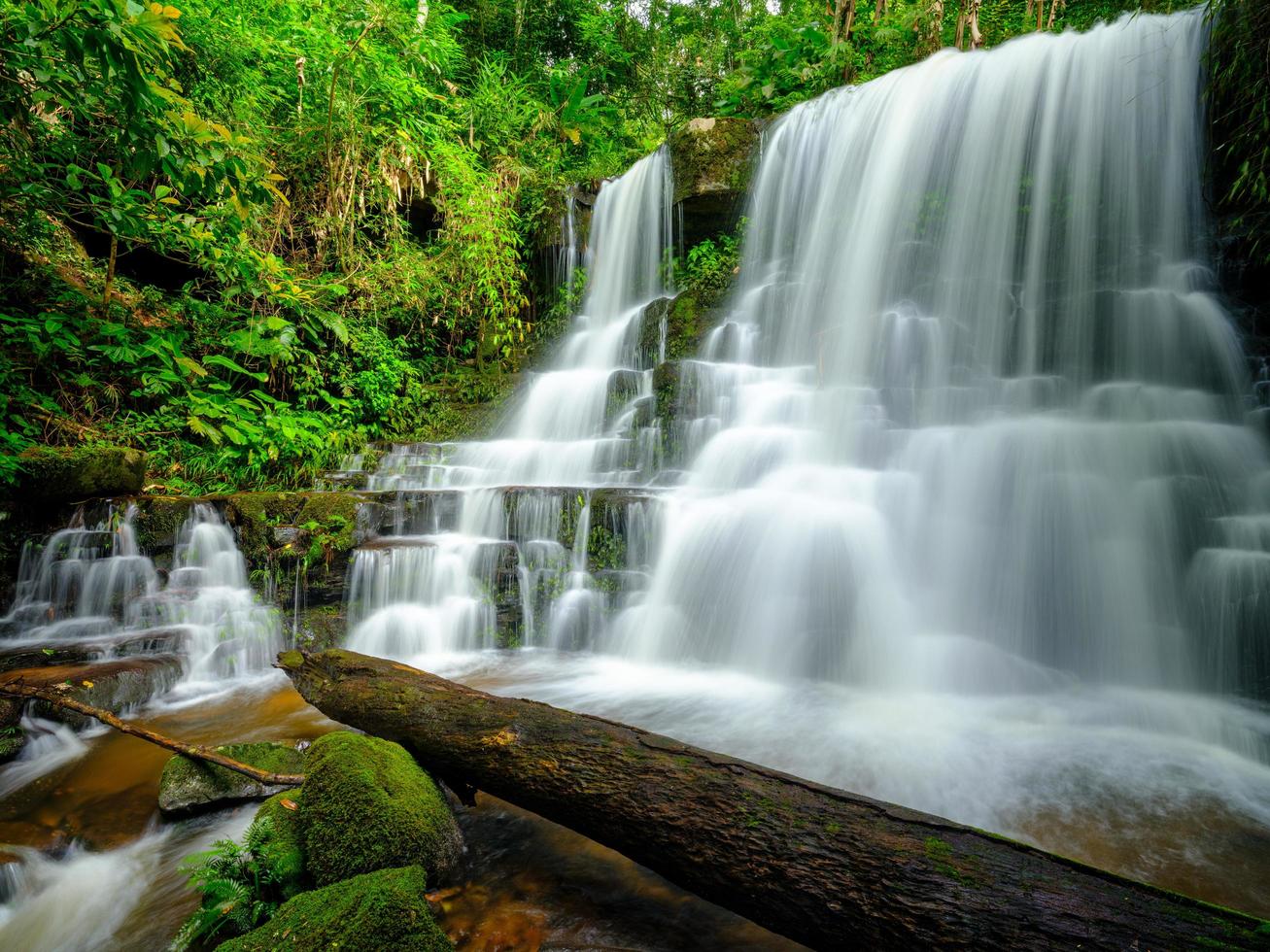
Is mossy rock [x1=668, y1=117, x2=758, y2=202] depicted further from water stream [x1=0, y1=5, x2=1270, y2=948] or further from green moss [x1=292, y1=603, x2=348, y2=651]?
green moss [x1=292, y1=603, x2=348, y2=651]

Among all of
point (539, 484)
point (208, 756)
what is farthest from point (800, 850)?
point (539, 484)

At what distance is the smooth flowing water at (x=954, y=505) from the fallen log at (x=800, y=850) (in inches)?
57.6

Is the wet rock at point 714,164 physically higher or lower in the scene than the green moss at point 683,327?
higher

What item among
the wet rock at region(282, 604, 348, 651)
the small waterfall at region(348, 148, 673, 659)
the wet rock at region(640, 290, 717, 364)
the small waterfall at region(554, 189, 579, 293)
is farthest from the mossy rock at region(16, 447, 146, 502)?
the small waterfall at region(554, 189, 579, 293)

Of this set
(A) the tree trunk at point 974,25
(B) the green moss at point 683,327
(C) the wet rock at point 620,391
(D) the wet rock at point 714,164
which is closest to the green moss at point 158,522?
(C) the wet rock at point 620,391

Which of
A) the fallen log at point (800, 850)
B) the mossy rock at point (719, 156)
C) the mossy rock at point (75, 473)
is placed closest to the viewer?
the fallen log at point (800, 850)

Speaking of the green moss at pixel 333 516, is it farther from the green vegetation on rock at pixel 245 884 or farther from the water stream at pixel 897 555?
the green vegetation on rock at pixel 245 884

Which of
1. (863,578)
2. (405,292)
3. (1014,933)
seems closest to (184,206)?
(405,292)

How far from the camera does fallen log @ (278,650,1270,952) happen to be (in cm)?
123

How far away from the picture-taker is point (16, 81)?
358 cm

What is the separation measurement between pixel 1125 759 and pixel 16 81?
7.50 meters

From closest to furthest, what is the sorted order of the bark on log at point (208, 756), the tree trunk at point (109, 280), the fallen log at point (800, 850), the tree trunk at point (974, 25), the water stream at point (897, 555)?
the fallen log at point (800, 850), the bark on log at point (208, 756), the water stream at point (897, 555), the tree trunk at point (109, 280), the tree trunk at point (974, 25)

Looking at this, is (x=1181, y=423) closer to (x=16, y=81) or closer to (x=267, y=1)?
(x=16, y=81)

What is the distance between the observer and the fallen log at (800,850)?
4.05 feet
